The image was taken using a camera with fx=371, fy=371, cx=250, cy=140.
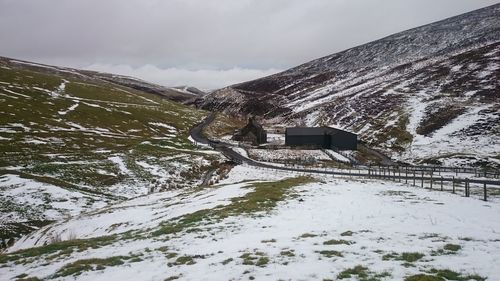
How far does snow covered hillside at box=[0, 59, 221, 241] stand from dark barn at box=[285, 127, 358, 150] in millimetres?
28903

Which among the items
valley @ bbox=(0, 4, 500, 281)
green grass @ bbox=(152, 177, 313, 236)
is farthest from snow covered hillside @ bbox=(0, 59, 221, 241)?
green grass @ bbox=(152, 177, 313, 236)

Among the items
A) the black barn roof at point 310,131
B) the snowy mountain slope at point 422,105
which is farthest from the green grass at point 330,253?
the black barn roof at point 310,131

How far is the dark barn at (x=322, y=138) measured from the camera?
3930 inches

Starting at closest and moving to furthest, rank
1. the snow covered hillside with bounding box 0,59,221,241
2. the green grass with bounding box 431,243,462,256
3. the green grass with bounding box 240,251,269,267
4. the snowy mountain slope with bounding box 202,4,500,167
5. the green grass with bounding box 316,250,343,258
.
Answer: the green grass with bounding box 431,243,462,256, the green grass with bounding box 240,251,269,267, the green grass with bounding box 316,250,343,258, the snow covered hillside with bounding box 0,59,221,241, the snowy mountain slope with bounding box 202,4,500,167

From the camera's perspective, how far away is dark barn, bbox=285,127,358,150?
99.8 m

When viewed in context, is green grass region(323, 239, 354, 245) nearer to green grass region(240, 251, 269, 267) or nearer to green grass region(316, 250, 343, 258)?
green grass region(316, 250, 343, 258)

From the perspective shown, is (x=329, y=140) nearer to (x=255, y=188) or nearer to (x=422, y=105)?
(x=422, y=105)

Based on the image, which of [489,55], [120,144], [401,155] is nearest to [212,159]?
[120,144]

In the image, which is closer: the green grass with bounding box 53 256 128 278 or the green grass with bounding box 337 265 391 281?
the green grass with bounding box 337 265 391 281

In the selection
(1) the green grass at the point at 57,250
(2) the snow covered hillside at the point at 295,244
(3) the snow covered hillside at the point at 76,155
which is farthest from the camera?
(3) the snow covered hillside at the point at 76,155

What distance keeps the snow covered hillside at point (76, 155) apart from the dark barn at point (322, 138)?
2890 cm

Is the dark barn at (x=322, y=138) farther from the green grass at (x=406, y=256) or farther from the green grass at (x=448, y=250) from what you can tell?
the green grass at (x=406, y=256)

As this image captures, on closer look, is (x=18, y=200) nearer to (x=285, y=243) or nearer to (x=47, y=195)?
(x=47, y=195)

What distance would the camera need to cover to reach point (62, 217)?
37.9 metres
